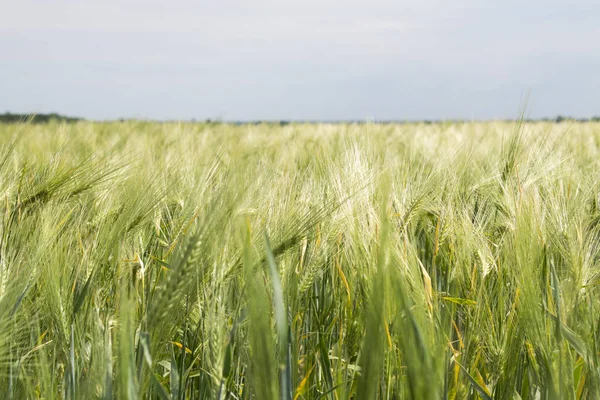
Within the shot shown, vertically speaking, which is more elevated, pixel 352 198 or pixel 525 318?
pixel 352 198

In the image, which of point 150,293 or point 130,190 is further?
point 130,190

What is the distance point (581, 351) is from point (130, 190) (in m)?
0.92

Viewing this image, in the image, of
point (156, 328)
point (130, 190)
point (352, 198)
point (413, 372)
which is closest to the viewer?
point (413, 372)

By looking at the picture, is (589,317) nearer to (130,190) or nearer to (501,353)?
(501,353)

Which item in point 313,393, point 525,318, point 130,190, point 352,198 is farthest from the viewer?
point 130,190

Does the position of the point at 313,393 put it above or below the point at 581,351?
below

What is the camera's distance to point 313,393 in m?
0.96

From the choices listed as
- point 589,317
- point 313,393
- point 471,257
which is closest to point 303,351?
point 313,393

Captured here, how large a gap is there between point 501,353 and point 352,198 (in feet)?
1.25

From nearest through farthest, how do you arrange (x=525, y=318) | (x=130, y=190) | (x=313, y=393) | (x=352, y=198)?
(x=525, y=318) < (x=313, y=393) < (x=352, y=198) < (x=130, y=190)

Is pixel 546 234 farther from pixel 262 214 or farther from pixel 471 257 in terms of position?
pixel 262 214

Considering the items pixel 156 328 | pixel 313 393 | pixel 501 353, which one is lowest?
pixel 313 393

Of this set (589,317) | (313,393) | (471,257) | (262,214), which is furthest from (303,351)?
(589,317)

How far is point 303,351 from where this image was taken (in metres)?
1.03
